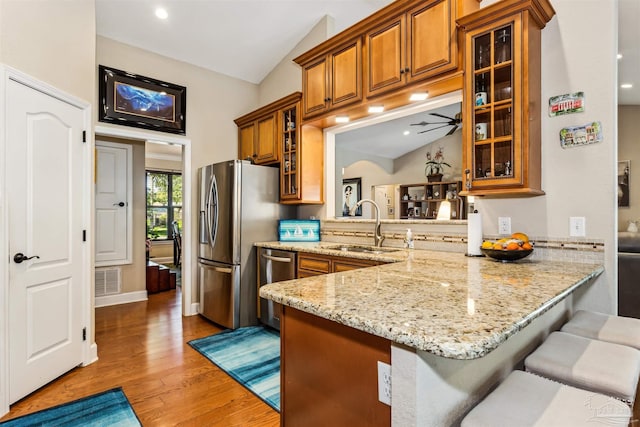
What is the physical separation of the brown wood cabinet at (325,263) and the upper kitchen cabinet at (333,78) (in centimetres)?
139

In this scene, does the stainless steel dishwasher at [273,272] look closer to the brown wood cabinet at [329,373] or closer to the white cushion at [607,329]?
the brown wood cabinet at [329,373]

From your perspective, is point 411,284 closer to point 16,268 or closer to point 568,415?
point 568,415

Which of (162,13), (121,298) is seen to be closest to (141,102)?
(162,13)

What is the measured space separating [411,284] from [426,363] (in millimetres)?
536

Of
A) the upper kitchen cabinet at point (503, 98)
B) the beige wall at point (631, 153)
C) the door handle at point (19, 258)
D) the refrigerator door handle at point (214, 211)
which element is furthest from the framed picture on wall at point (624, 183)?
the door handle at point (19, 258)

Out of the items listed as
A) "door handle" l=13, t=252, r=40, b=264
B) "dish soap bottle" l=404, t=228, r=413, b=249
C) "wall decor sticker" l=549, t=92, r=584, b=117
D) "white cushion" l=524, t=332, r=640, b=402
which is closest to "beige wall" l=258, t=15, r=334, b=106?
"dish soap bottle" l=404, t=228, r=413, b=249

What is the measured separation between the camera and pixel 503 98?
2.06m

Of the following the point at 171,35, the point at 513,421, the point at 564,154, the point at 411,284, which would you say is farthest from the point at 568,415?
the point at 171,35

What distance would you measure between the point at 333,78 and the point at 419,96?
0.86 metres

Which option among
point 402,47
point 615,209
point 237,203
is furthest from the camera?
point 237,203

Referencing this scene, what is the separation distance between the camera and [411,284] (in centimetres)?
136

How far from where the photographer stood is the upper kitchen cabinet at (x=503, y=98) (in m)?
1.94

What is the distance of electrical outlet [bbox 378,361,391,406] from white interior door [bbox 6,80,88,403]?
2456mm

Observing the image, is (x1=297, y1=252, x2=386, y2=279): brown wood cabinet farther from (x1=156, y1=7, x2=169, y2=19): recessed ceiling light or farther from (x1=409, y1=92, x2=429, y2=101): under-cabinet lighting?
(x1=156, y1=7, x2=169, y2=19): recessed ceiling light
